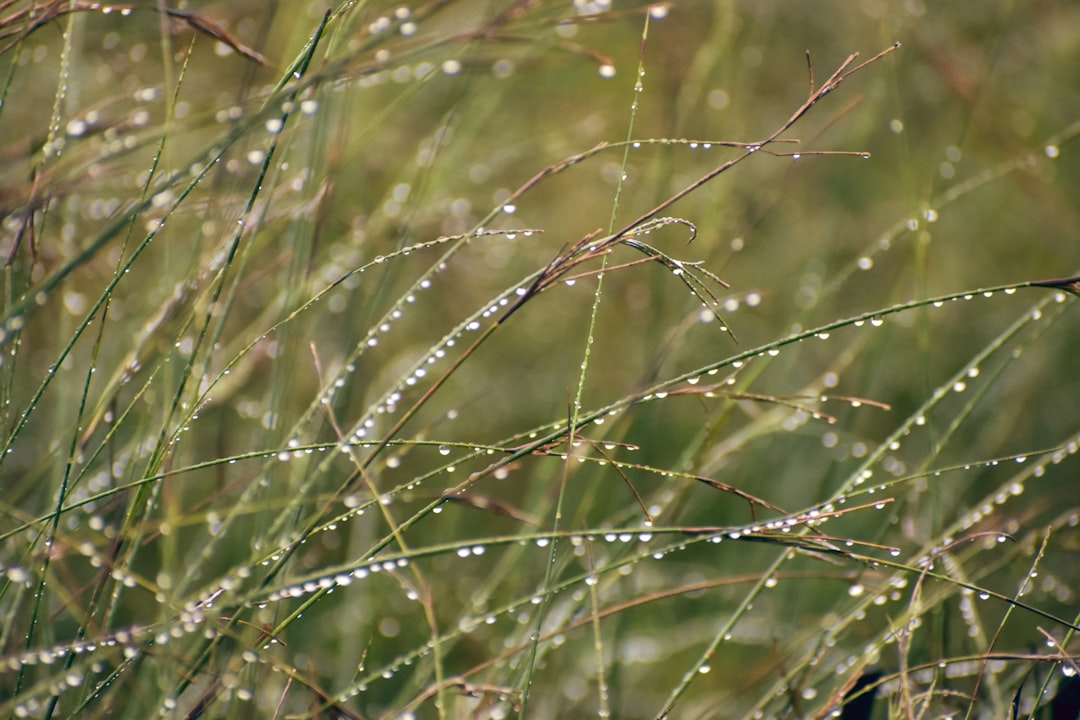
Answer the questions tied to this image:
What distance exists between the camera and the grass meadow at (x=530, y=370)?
0.68 metres

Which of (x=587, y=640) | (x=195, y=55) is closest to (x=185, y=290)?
(x=587, y=640)

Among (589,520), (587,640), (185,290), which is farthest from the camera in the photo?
(589,520)

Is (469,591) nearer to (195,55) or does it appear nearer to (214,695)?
(214,695)

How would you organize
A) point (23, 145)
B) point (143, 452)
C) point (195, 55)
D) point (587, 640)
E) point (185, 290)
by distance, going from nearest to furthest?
point (185, 290), point (143, 452), point (23, 145), point (587, 640), point (195, 55)

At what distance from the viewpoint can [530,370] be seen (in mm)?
1798

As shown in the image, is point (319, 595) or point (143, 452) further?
point (143, 452)

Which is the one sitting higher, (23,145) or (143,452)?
(23,145)

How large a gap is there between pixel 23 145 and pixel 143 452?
1.38ft

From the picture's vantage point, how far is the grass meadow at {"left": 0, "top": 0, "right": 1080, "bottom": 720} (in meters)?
0.68

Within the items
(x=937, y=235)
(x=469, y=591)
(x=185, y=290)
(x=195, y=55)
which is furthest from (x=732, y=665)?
(x=195, y=55)

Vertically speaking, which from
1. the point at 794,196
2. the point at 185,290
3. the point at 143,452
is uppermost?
the point at 185,290

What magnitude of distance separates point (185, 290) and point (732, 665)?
40.4 inches

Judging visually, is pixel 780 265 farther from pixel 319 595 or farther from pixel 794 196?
pixel 319 595

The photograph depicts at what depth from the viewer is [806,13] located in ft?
6.74
